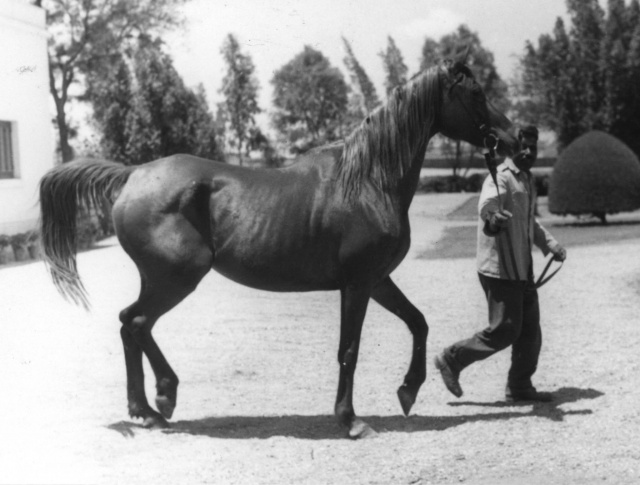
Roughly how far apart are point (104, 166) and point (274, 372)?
252cm

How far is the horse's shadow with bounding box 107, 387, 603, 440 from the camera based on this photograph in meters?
5.48

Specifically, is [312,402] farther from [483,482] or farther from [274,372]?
[483,482]

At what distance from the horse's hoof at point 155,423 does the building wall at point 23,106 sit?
13.9 metres

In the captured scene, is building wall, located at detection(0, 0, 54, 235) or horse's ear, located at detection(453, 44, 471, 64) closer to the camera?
horse's ear, located at detection(453, 44, 471, 64)

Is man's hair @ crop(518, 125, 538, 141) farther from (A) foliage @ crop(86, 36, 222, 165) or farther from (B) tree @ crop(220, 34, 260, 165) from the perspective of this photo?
(A) foliage @ crop(86, 36, 222, 165)

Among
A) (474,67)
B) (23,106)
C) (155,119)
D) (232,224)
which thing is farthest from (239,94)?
(232,224)

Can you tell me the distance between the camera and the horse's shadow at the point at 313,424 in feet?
Result: 18.0

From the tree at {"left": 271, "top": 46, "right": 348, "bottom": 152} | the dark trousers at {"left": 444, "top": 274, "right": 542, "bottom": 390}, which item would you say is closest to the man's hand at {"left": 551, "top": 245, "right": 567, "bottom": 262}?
the dark trousers at {"left": 444, "top": 274, "right": 542, "bottom": 390}

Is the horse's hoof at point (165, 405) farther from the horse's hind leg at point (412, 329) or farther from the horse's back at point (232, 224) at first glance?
the horse's hind leg at point (412, 329)

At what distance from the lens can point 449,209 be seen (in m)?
32.0

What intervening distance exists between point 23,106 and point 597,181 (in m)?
15.0

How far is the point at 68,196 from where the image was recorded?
576cm

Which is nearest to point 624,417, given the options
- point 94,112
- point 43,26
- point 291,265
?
point 291,265

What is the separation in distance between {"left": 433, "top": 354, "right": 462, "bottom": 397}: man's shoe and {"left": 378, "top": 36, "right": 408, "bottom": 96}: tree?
26786mm
